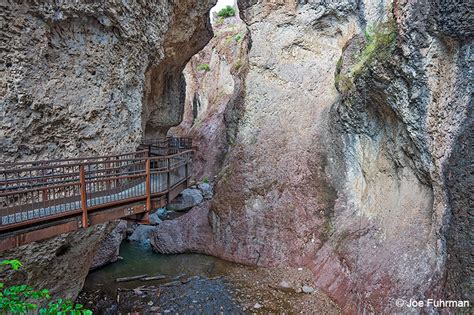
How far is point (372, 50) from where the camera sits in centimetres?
997

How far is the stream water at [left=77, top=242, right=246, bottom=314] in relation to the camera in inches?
371

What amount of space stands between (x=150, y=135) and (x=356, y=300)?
13907 mm

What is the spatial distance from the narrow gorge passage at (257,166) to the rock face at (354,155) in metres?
0.05

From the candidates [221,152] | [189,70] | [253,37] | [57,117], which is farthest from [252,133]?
[189,70]

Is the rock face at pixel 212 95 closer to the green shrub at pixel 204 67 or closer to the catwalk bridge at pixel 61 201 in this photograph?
the green shrub at pixel 204 67


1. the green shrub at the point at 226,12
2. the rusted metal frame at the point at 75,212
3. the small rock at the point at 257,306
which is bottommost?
the small rock at the point at 257,306

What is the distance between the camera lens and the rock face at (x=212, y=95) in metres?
25.7

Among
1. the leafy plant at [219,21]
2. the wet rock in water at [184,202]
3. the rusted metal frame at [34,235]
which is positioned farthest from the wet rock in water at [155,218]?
the leafy plant at [219,21]

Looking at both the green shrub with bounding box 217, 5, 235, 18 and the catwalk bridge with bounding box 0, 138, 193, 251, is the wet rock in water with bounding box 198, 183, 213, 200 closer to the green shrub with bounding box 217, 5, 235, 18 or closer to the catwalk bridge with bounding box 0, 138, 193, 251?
the catwalk bridge with bounding box 0, 138, 193, 251

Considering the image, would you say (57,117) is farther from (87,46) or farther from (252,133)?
(252,133)

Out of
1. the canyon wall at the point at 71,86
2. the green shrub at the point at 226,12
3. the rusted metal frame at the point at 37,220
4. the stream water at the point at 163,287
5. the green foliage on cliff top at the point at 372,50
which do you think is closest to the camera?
the rusted metal frame at the point at 37,220

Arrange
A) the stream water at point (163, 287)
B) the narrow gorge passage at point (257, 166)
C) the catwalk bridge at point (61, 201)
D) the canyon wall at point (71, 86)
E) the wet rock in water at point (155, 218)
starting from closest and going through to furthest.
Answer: the catwalk bridge at point (61, 201) → the narrow gorge passage at point (257, 166) → the canyon wall at point (71, 86) → the stream water at point (163, 287) → the wet rock in water at point (155, 218)

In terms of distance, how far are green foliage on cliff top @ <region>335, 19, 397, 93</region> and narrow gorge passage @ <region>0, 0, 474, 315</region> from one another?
67 millimetres

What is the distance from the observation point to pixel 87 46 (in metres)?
8.61
